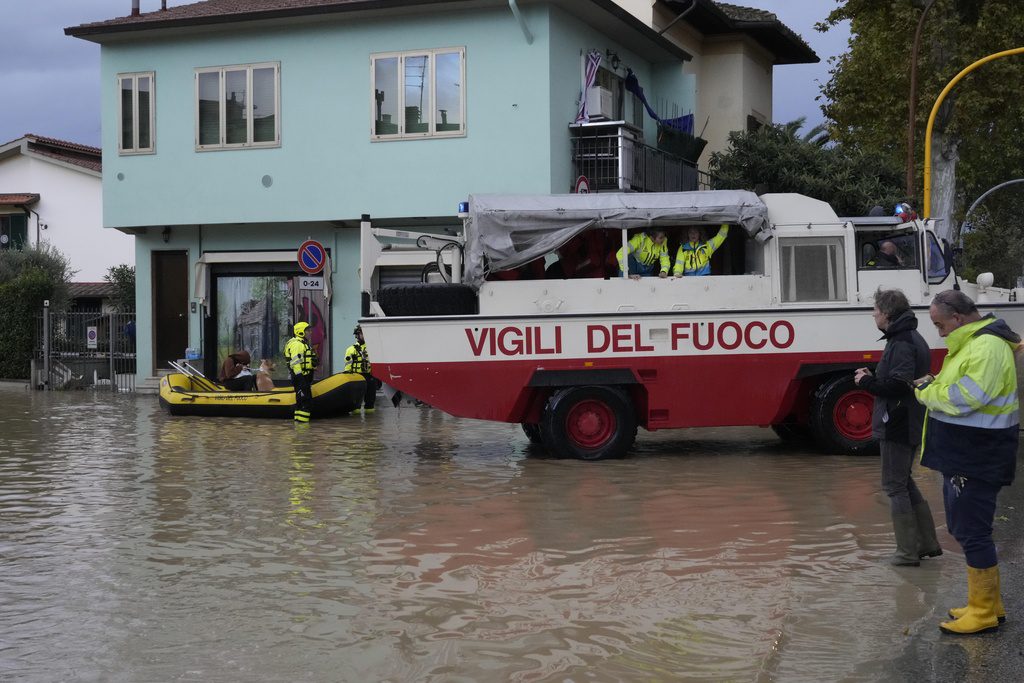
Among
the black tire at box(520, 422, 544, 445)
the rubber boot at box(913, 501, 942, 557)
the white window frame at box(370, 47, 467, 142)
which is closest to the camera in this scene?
the rubber boot at box(913, 501, 942, 557)

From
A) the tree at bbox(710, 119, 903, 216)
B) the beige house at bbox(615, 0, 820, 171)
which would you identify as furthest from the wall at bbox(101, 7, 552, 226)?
the beige house at bbox(615, 0, 820, 171)

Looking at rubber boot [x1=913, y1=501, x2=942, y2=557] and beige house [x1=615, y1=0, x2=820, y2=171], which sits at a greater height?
beige house [x1=615, y1=0, x2=820, y2=171]

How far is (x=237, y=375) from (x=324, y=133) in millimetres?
5618

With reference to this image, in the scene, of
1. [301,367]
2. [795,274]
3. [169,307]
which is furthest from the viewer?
[169,307]

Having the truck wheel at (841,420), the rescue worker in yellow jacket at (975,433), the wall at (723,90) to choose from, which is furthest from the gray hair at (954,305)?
the wall at (723,90)

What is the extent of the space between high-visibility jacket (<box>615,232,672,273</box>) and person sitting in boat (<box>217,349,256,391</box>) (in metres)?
9.64

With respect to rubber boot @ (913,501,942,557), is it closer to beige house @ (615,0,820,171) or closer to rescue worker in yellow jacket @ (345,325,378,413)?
rescue worker in yellow jacket @ (345,325,378,413)

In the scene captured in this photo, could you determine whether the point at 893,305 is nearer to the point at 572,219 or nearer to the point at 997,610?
the point at 997,610

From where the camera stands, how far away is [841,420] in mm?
14039

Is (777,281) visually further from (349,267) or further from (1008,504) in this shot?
(349,267)

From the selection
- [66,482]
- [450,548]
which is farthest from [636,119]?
[450,548]

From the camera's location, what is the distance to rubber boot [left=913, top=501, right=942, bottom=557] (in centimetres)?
822

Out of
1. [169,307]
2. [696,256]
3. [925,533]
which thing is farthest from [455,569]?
[169,307]

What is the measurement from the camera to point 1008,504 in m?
10.4
